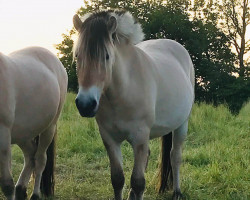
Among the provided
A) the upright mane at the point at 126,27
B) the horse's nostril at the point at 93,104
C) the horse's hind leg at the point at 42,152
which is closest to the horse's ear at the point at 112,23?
the upright mane at the point at 126,27

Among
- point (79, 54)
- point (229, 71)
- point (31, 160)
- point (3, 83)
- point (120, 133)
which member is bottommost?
point (229, 71)

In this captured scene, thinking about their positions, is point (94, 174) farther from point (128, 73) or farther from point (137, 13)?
point (137, 13)

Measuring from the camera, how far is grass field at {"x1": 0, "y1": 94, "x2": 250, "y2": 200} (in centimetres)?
431

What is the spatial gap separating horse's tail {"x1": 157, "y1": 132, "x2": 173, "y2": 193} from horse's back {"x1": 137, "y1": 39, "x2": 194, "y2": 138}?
540 mm

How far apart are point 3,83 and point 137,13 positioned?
84.2 feet

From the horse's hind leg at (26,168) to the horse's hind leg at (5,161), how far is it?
563mm

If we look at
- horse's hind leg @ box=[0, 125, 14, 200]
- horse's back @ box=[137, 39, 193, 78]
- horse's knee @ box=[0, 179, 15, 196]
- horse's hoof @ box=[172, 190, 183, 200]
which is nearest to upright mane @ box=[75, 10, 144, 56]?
horse's back @ box=[137, 39, 193, 78]

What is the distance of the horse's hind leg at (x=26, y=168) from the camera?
3.95 m

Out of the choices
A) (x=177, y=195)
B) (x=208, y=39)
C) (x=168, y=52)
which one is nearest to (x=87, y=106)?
(x=168, y=52)

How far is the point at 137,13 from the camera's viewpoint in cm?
2811

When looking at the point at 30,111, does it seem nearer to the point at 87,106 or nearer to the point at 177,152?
the point at 87,106

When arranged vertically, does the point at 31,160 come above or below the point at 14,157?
above

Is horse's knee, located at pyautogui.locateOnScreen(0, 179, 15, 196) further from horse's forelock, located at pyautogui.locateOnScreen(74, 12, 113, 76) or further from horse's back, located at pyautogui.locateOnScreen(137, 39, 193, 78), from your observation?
horse's back, located at pyautogui.locateOnScreen(137, 39, 193, 78)

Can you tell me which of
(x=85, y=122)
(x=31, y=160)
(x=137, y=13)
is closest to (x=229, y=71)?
(x=137, y=13)
